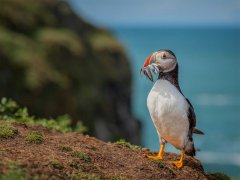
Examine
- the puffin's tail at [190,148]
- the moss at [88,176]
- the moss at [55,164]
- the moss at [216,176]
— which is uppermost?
the puffin's tail at [190,148]

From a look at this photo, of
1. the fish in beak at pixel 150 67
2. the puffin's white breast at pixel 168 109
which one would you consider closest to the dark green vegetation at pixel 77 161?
the puffin's white breast at pixel 168 109

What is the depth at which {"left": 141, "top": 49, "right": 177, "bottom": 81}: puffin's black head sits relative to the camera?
10.9 m

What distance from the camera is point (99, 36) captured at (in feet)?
173

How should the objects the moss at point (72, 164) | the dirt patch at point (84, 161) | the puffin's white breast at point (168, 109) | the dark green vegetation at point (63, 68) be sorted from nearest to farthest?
the dirt patch at point (84, 161), the moss at point (72, 164), the puffin's white breast at point (168, 109), the dark green vegetation at point (63, 68)

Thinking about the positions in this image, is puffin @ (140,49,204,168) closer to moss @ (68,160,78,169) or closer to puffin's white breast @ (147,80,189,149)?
puffin's white breast @ (147,80,189,149)

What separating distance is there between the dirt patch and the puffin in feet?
1.31

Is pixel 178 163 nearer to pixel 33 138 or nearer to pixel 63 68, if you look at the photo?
pixel 33 138

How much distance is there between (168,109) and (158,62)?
2.95 ft

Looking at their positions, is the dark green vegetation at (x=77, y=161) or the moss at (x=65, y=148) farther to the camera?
the moss at (x=65, y=148)

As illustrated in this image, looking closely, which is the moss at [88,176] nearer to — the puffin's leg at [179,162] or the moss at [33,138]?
the moss at [33,138]

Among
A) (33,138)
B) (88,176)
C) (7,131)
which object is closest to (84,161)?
(88,176)

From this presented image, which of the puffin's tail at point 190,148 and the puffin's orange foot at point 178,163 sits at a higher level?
the puffin's tail at point 190,148

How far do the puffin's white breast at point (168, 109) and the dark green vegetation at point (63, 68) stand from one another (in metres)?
21.5

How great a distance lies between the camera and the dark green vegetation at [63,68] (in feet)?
110
